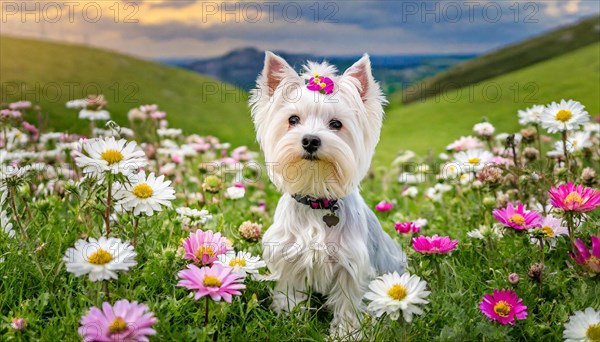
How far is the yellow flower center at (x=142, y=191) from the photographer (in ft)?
11.3

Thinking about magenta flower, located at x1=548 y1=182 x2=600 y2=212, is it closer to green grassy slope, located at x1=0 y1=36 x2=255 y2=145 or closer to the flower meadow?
the flower meadow

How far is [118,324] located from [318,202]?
179 cm

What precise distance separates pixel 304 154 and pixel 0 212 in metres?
2.41

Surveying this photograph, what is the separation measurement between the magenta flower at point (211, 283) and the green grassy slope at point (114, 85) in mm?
10668

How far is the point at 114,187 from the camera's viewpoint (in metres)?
3.46

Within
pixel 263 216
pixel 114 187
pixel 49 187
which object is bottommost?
pixel 263 216

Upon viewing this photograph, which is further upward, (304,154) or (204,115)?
(304,154)

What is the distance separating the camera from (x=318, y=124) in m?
3.88

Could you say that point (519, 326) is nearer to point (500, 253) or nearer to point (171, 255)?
point (500, 253)

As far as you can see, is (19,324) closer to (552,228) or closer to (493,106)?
(552,228)

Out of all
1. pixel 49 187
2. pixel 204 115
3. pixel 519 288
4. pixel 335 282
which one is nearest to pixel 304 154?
pixel 335 282

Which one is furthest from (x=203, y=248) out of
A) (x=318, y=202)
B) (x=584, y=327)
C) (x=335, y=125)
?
(x=584, y=327)

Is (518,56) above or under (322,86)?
under

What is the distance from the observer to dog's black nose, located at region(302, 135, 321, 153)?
3725 millimetres
